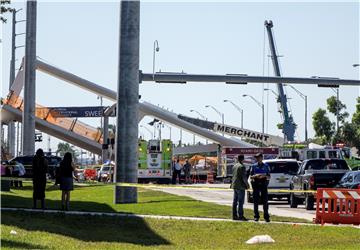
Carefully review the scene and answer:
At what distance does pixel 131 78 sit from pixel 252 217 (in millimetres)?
8601

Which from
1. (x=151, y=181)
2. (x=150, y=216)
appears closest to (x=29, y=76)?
(x=151, y=181)

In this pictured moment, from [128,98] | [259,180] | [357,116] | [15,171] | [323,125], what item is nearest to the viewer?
[259,180]

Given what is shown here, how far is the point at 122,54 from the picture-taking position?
2925 centimetres

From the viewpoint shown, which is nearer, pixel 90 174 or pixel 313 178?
pixel 313 178

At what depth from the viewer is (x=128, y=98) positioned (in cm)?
2939

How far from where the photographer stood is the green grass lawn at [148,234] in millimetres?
15492

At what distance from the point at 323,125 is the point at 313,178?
68203 mm

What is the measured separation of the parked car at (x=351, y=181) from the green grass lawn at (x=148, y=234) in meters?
5.37

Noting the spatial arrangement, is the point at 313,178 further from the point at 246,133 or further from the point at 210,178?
the point at 246,133

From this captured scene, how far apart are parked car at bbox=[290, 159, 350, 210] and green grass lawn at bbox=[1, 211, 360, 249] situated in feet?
26.8

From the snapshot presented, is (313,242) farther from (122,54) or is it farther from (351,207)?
(122,54)

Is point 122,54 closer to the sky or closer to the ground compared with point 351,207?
closer to the sky

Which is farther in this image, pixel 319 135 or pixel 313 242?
pixel 319 135

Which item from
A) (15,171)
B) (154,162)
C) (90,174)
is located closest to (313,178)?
(15,171)
